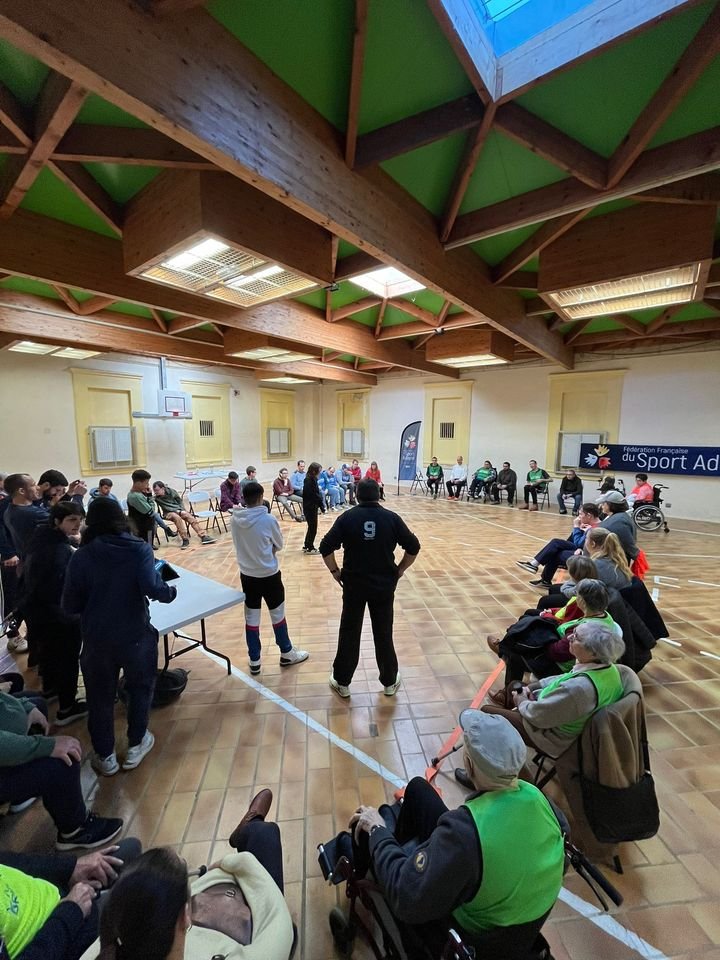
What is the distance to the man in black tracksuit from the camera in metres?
2.59

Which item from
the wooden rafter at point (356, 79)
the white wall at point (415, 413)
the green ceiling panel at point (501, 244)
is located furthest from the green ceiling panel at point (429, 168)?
the white wall at point (415, 413)

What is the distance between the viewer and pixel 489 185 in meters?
3.10

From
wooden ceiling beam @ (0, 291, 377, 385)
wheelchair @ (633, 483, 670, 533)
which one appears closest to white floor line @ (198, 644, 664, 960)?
wooden ceiling beam @ (0, 291, 377, 385)

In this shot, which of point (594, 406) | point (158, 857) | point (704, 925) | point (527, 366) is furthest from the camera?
point (527, 366)

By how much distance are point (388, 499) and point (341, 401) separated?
478cm

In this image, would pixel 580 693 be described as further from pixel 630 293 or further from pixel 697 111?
pixel 630 293

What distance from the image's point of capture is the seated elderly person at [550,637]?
2106 millimetres

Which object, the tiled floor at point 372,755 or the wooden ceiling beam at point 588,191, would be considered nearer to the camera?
the tiled floor at point 372,755

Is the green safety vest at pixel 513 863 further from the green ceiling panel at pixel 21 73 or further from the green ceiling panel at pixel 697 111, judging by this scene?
the green ceiling panel at pixel 21 73

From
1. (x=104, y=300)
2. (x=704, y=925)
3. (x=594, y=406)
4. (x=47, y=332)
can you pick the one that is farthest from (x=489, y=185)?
(x=594, y=406)

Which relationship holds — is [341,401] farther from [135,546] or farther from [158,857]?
[158,857]

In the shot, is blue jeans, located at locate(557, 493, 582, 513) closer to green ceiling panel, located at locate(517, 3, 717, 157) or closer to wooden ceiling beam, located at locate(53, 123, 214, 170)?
green ceiling panel, located at locate(517, 3, 717, 157)

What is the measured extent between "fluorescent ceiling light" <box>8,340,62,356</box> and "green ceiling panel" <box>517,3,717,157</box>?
845cm

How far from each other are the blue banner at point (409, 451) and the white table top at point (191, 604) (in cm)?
997
